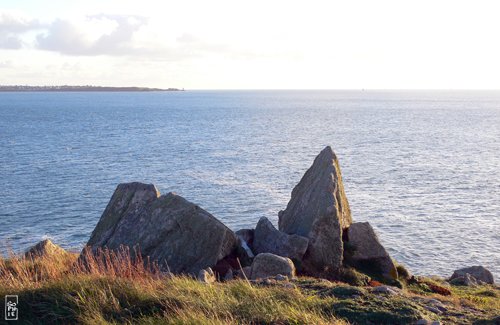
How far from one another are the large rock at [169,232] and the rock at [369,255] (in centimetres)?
521

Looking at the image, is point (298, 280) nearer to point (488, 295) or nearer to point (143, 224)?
point (143, 224)

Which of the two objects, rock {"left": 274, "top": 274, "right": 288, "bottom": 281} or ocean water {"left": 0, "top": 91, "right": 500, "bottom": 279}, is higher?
rock {"left": 274, "top": 274, "right": 288, "bottom": 281}

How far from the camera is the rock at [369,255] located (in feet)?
70.9

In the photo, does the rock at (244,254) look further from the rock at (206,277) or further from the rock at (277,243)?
the rock at (206,277)

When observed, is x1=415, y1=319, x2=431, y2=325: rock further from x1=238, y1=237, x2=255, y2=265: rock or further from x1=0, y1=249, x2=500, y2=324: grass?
x1=238, y1=237, x2=255, y2=265: rock

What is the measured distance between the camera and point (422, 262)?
35.9 m

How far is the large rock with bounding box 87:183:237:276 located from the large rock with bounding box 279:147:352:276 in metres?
3.34

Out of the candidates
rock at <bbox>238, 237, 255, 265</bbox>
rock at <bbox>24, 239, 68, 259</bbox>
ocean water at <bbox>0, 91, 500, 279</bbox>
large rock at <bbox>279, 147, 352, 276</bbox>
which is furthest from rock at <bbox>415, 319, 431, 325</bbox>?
rock at <bbox>24, 239, 68, 259</bbox>

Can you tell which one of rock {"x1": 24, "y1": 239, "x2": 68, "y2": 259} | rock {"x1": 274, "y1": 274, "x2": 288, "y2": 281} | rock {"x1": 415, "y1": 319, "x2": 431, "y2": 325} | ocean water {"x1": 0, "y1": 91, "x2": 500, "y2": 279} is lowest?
ocean water {"x1": 0, "y1": 91, "x2": 500, "y2": 279}

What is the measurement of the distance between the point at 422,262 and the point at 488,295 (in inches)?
561

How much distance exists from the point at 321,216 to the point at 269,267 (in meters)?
4.26

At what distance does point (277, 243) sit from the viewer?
2100cm

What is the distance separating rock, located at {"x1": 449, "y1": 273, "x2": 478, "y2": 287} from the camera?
83.9 ft

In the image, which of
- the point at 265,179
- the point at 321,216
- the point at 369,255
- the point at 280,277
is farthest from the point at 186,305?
the point at 265,179
